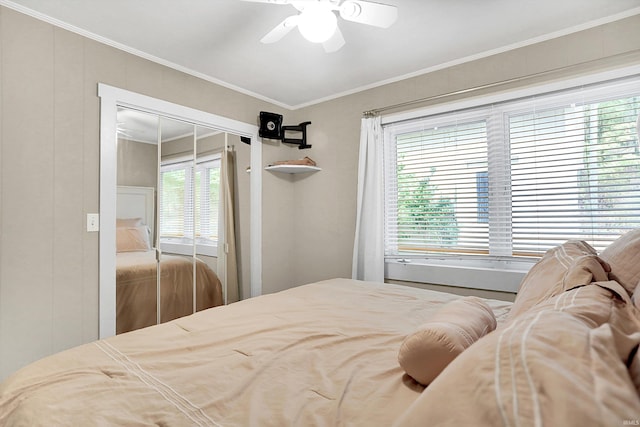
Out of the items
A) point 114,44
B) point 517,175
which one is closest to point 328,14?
point 114,44

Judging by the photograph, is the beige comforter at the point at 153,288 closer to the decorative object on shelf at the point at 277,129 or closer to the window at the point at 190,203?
the window at the point at 190,203

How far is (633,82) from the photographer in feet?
6.80

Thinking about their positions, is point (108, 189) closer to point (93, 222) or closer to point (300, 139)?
point (93, 222)

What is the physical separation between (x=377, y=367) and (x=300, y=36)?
2197 millimetres

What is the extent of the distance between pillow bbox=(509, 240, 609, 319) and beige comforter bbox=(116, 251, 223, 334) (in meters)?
2.49

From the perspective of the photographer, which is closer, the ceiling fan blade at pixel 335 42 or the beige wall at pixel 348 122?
the ceiling fan blade at pixel 335 42

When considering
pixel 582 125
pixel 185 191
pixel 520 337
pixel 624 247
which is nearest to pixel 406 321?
pixel 624 247

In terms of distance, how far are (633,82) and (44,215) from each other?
3880 mm

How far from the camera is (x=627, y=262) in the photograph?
3.86ft

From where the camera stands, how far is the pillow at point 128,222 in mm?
2377

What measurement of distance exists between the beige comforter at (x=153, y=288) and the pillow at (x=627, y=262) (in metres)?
2.81

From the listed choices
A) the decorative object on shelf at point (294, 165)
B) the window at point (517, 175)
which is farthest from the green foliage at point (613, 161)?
the decorative object on shelf at point (294, 165)

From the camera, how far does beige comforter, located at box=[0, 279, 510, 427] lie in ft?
2.67

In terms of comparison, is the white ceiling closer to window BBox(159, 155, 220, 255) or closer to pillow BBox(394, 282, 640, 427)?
window BBox(159, 155, 220, 255)
